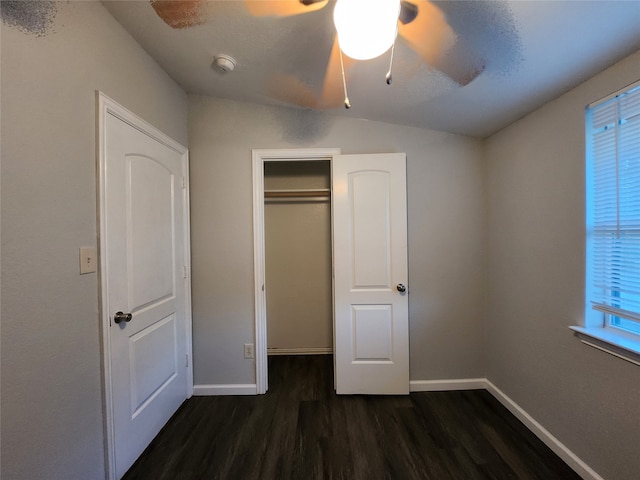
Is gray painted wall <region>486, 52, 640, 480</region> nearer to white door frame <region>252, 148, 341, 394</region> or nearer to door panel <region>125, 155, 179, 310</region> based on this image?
white door frame <region>252, 148, 341, 394</region>

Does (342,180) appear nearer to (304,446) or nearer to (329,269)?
(329,269)

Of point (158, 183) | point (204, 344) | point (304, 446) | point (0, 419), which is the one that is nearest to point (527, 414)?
point (304, 446)

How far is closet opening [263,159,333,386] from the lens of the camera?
274 centimetres

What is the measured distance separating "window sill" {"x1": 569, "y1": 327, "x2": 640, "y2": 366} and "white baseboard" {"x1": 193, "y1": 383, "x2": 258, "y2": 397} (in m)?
2.21

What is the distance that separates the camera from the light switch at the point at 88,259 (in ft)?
3.65

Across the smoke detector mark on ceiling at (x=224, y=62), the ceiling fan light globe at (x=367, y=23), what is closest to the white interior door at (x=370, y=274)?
the smoke detector mark on ceiling at (x=224, y=62)

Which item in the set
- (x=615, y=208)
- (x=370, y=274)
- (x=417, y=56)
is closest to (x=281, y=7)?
(x=417, y=56)

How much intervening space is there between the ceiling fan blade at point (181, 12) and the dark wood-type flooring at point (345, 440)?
243cm

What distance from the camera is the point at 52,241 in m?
0.98

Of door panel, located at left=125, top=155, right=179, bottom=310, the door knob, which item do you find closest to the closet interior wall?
door panel, located at left=125, top=155, right=179, bottom=310

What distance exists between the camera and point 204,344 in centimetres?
202

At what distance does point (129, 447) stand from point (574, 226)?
282cm

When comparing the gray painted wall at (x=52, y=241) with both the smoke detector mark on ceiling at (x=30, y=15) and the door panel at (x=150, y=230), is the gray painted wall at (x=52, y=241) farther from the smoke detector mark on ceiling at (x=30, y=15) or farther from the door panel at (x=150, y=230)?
the door panel at (x=150, y=230)

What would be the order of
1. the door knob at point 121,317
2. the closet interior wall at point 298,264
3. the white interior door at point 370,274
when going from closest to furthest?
the door knob at point 121,317 → the white interior door at point 370,274 → the closet interior wall at point 298,264
